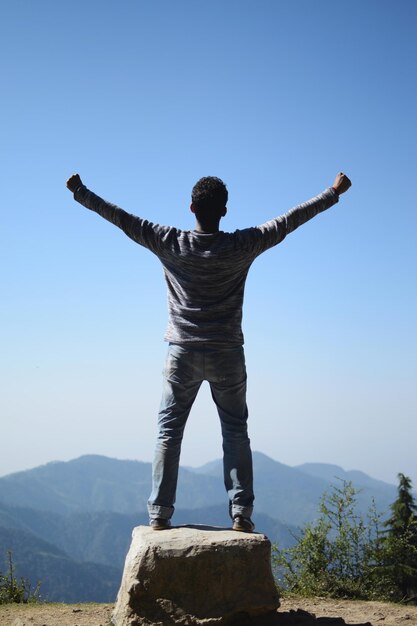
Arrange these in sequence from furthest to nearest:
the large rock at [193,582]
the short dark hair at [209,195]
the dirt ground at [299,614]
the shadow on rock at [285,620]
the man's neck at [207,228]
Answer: the dirt ground at [299,614] < the man's neck at [207,228] < the short dark hair at [209,195] < the shadow on rock at [285,620] < the large rock at [193,582]

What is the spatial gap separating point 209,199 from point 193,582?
324 centimetres

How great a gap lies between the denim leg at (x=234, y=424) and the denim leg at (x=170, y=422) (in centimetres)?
23

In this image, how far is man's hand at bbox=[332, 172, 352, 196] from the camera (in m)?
5.57

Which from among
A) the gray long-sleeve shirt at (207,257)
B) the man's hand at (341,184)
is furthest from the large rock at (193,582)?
the man's hand at (341,184)

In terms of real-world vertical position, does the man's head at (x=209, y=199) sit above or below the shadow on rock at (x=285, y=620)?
above

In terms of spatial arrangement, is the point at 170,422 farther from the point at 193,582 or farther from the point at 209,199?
the point at 209,199

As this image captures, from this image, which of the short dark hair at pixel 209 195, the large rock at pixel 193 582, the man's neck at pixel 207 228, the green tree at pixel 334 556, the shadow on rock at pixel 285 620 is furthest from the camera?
the green tree at pixel 334 556

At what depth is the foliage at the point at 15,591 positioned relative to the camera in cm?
806

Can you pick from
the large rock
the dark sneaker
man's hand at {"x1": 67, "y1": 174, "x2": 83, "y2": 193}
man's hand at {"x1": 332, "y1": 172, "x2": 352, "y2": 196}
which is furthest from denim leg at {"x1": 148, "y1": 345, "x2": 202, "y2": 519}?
man's hand at {"x1": 332, "y1": 172, "x2": 352, "y2": 196}

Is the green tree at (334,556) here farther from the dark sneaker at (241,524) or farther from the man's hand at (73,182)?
the man's hand at (73,182)

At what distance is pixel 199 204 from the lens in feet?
17.7

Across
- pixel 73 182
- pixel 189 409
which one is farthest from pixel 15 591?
pixel 73 182

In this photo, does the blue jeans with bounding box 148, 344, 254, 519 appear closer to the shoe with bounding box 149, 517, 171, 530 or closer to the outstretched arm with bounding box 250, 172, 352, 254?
the shoe with bounding box 149, 517, 171, 530

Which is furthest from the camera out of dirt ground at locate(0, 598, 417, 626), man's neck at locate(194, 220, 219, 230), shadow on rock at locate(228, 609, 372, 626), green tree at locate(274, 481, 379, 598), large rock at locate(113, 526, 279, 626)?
green tree at locate(274, 481, 379, 598)
